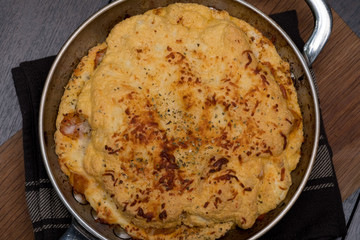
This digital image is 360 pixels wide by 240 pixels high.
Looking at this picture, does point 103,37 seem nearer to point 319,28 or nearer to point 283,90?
point 283,90

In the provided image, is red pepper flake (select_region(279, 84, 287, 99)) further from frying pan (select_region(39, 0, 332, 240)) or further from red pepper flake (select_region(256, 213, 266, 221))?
red pepper flake (select_region(256, 213, 266, 221))

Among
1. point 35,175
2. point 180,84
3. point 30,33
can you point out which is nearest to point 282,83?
point 180,84

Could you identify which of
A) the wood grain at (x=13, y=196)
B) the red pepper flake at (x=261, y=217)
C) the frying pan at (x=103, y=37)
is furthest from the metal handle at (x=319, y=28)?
the wood grain at (x=13, y=196)

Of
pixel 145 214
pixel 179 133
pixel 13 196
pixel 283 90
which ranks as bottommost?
pixel 13 196

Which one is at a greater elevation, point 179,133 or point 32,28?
point 179,133

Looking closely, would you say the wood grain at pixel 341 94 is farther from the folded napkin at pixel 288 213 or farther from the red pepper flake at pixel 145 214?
the red pepper flake at pixel 145 214

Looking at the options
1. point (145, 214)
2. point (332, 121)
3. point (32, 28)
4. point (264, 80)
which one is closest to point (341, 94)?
point (332, 121)

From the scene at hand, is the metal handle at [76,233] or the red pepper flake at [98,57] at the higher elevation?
the red pepper flake at [98,57]

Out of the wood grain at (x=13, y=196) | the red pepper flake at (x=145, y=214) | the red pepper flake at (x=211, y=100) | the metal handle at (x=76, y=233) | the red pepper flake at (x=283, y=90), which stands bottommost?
the wood grain at (x=13, y=196)
